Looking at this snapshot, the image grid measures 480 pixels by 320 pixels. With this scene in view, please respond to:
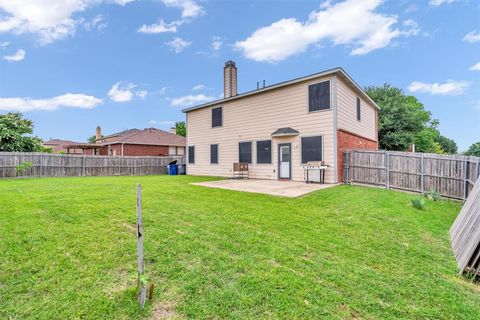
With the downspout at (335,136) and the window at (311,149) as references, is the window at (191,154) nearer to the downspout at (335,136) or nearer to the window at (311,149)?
the window at (311,149)

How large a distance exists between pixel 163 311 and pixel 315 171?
30.6ft

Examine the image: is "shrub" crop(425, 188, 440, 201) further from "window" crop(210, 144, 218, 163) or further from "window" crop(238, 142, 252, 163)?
"window" crop(210, 144, 218, 163)

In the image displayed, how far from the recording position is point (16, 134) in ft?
55.0

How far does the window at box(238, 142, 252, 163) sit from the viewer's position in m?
13.2

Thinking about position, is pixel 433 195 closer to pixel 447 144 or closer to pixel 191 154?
pixel 191 154

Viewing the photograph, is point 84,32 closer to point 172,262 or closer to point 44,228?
point 44,228

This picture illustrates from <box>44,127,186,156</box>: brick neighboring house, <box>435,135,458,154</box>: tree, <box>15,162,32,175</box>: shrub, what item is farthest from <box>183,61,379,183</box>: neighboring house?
<box>435,135,458,154</box>: tree

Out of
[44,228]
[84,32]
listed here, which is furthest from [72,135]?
[44,228]

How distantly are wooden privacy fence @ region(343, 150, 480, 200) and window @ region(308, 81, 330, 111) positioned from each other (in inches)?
90.9

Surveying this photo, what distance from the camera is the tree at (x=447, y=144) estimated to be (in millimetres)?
51287

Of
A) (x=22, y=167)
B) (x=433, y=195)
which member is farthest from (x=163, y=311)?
(x=22, y=167)

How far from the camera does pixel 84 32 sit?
545 inches

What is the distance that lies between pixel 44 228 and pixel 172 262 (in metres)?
2.44

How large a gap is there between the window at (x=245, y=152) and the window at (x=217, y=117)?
224 cm
